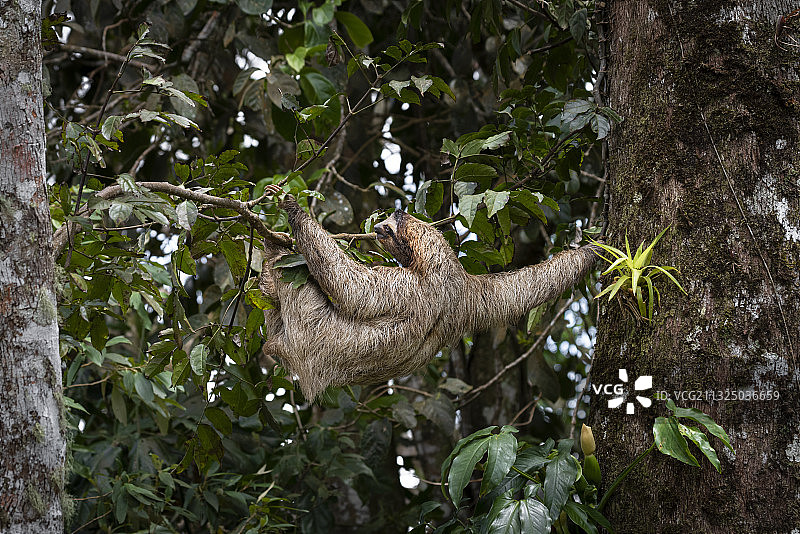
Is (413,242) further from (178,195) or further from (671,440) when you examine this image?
(671,440)

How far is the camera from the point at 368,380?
315 cm

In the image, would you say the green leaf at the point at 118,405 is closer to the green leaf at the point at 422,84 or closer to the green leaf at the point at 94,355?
the green leaf at the point at 94,355

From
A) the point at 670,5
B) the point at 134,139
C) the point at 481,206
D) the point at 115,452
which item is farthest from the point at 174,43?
the point at 670,5

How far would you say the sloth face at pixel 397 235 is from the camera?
321 cm

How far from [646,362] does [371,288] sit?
1075mm

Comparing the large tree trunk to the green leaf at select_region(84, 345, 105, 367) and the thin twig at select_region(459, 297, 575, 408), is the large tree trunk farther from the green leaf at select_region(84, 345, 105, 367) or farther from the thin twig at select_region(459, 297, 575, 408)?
the thin twig at select_region(459, 297, 575, 408)

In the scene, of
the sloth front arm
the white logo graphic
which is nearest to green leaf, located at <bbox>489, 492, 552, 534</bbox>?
the white logo graphic

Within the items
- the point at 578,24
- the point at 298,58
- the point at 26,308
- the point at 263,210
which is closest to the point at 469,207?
the point at 578,24

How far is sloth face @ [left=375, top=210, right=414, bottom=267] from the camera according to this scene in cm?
321

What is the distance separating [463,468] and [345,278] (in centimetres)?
83

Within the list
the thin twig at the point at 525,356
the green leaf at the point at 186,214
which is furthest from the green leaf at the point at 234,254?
the thin twig at the point at 525,356

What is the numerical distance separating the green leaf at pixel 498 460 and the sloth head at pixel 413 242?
78cm

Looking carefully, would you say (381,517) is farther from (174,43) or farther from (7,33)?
(7,33)

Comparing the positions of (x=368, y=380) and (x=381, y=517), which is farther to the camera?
(x=381, y=517)
